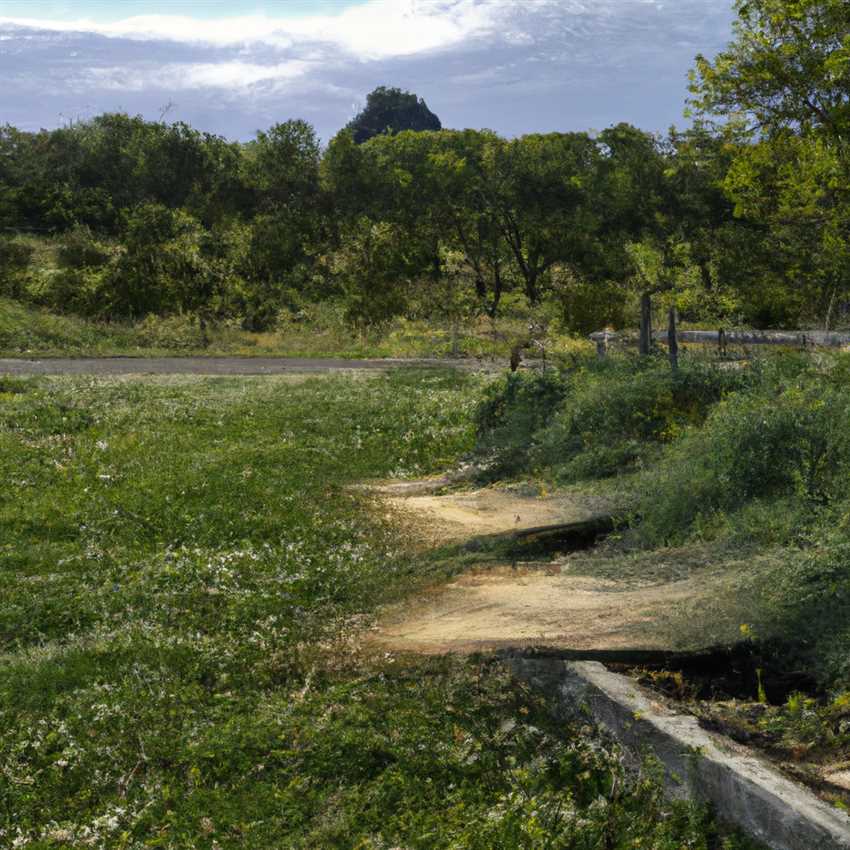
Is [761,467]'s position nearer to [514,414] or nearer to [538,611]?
[538,611]

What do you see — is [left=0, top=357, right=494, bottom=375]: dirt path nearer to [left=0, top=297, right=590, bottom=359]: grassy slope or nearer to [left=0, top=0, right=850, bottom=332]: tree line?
[left=0, top=297, right=590, bottom=359]: grassy slope

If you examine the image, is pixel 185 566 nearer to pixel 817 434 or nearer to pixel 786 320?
pixel 817 434

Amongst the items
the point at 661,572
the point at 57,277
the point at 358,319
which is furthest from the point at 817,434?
the point at 57,277

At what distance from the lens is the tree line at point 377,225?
33.6 metres

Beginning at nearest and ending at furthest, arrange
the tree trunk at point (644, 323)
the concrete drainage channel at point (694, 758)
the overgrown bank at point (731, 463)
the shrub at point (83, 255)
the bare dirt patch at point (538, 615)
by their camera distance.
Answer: the concrete drainage channel at point (694, 758)
the overgrown bank at point (731, 463)
the bare dirt patch at point (538, 615)
the tree trunk at point (644, 323)
the shrub at point (83, 255)

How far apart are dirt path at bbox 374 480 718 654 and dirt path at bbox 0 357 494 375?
17.8 m

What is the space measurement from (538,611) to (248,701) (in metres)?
2.85

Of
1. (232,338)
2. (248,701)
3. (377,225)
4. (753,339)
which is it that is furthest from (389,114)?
(248,701)

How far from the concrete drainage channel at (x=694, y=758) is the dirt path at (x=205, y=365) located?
2157 centimetres

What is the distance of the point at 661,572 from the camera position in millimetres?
10070

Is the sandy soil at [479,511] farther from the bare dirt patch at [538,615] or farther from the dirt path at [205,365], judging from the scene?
the dirt path at [205,365]

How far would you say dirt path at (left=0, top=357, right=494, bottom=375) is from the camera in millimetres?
28562

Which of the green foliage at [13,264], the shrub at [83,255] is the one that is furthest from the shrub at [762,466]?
the shrub at [83,255]

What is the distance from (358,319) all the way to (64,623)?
28.6m
